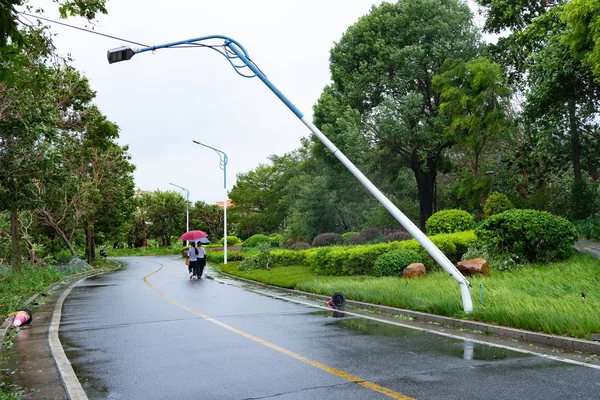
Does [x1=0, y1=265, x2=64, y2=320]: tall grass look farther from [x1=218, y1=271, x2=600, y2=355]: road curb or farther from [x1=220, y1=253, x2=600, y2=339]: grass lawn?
[x1=218, y1=271, x2=600, y2=355]: road curb

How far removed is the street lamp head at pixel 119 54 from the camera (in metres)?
11.6

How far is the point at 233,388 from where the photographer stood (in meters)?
5.54

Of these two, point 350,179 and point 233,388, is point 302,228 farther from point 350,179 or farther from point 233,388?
point 233,388

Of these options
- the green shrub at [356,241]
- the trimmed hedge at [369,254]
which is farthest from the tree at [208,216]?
the trimmed hedge at [369,254]

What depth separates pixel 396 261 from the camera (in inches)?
633

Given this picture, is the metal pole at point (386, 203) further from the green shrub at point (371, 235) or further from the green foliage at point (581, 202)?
the green shrub at point (371, 235)

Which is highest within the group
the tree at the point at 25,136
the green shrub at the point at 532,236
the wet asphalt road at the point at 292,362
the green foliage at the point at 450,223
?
the tree at the point at 25,136

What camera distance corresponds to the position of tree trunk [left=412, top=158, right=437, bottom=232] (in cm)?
2968

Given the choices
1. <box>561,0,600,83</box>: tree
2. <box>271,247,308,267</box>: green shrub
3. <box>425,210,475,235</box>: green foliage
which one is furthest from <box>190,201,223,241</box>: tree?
<box>561,0,600,83</box>: tree

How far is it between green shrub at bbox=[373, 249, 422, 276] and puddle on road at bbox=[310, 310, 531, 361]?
6.08 meters

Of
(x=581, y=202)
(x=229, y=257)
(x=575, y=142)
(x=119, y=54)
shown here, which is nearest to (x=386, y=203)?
(x=119, y=54)

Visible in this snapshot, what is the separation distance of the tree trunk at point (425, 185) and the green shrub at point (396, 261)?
13833 millimetres

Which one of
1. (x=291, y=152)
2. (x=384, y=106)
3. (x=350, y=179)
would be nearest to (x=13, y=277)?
(x=384, y=106)

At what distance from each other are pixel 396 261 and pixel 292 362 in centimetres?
988
